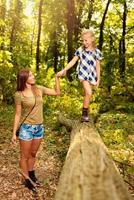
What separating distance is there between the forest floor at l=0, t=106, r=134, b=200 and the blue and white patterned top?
2.01m

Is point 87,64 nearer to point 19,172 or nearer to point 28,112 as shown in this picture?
point 28,112

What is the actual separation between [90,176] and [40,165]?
175 inches

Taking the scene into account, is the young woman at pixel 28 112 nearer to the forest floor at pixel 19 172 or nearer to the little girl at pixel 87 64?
the forest floor at pixel 19 172

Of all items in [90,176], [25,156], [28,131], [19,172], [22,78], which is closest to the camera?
[90,176]

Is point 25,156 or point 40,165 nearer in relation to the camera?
point 25,156

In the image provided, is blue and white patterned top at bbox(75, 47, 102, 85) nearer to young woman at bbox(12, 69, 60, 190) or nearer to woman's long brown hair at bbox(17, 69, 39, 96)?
young woman at bbox(12, 69, 60, 190)

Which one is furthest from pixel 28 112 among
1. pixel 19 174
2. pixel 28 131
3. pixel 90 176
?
pixel 90 176

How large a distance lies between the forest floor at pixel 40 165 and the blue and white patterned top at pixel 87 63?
201cm

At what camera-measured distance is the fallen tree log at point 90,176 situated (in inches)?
152

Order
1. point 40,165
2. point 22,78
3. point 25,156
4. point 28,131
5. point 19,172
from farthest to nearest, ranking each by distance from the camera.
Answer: point 40,165 < point 19,172 < point 25,156 < point 28,131 < point 22,78

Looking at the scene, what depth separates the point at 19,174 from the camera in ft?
26.0

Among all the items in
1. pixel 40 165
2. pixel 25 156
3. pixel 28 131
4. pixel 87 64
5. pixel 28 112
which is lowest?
pixel 40 165

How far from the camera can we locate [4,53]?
1535 centimetres

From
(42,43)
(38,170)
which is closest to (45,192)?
(38,170)
